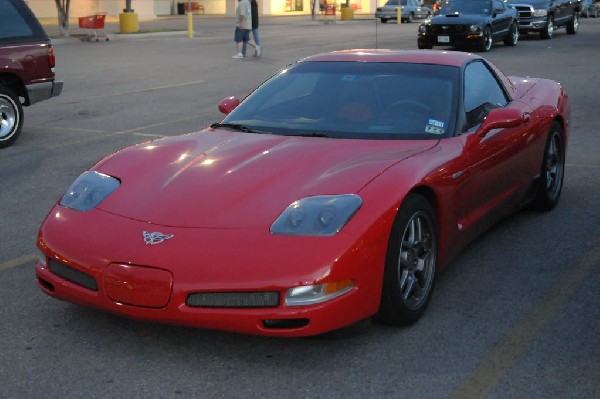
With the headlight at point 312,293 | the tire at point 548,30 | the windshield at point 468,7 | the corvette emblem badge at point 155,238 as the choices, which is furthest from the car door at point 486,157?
the tire at point 548,30

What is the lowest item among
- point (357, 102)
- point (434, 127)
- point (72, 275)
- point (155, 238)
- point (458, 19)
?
point (72, 275)

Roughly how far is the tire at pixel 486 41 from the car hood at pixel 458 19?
0.33 meters

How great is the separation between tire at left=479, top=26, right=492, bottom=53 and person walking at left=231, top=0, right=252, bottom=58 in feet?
21.7

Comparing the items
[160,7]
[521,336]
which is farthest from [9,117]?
[160,7]

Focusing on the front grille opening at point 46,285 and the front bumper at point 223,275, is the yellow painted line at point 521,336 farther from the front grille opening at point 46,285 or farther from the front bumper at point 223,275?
the front grille opening at point 46,285

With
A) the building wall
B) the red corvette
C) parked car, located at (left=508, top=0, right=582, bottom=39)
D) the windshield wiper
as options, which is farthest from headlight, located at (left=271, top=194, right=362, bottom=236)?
the building wall

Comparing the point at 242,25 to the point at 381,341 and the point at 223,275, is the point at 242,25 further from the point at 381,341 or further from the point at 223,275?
the point at 223,275

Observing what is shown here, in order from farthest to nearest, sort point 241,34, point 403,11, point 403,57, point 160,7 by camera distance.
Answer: point 160,7 → point 403,11 → point 241,34 → point 403,57

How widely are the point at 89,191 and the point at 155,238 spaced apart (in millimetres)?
702

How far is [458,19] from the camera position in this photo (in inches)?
1065

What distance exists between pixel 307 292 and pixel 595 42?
28.4 m

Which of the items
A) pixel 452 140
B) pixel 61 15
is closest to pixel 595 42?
pixel 61 15

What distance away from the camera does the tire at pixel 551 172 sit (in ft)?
23.8

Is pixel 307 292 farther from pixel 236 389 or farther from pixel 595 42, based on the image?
pixel 595 42
